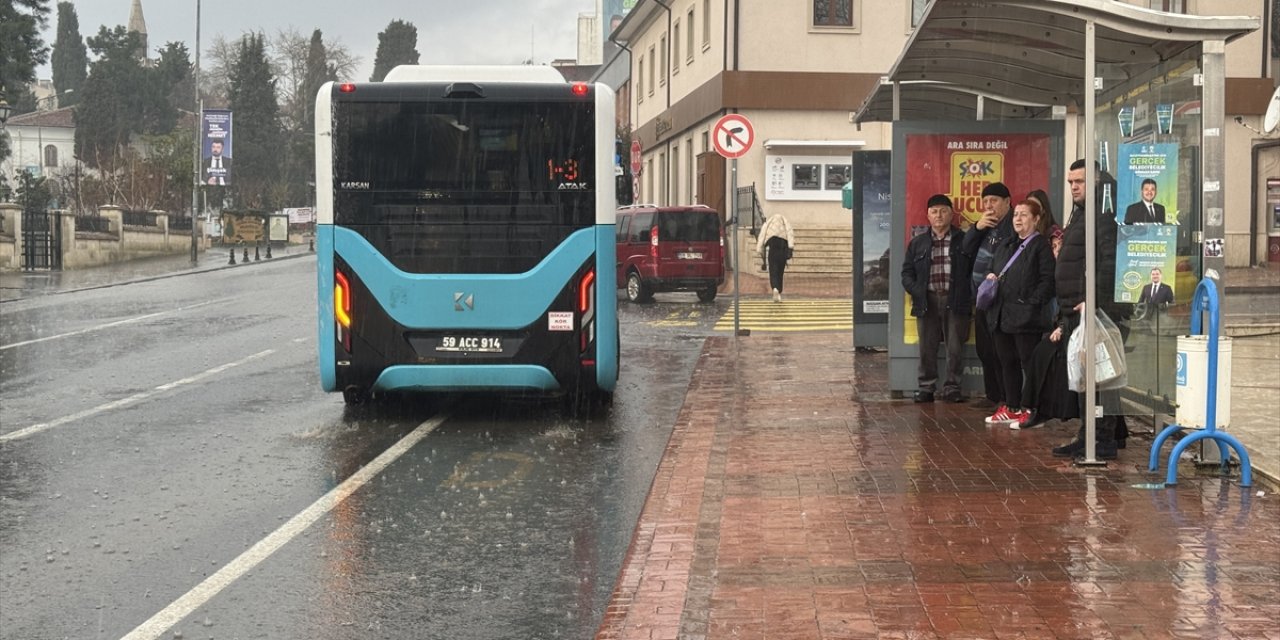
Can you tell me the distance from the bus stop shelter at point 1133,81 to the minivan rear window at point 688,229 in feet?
49.9

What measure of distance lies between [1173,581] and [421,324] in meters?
6.87

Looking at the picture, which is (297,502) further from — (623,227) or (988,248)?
(623,227)

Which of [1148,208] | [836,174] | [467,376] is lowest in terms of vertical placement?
[467,376]

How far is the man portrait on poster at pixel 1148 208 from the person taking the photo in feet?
28.9

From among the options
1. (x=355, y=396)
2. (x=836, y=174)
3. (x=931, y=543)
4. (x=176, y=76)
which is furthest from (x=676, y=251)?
(x=176, y=76)

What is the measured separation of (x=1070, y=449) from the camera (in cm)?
930

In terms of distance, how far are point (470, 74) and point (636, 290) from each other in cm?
1554

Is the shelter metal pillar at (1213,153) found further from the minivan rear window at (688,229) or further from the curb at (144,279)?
the curb at (144,279)

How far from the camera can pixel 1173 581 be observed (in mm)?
6125

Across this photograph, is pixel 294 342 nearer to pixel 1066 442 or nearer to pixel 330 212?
pixel 330 212

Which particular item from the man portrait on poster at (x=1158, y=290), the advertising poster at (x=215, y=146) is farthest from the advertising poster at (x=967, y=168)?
the advertising poster at (x=215, y=146)

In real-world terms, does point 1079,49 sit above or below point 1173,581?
above

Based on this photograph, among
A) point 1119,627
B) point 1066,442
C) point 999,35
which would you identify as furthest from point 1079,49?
point 1119,627

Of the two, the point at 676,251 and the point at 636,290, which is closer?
the point at 676,251
